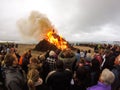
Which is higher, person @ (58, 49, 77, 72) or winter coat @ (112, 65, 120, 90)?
person @ (58, 49, 77, 72)

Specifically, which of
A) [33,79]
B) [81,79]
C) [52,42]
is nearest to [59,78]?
[81,79]

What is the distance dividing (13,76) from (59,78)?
1.83 m

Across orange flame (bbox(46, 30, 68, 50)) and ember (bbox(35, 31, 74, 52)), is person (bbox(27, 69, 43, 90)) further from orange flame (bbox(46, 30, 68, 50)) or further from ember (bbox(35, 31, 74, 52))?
orange flame (bbox(46, 30, 68, 50))

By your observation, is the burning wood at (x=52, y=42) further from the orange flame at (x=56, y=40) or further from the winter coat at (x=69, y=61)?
the winter coat at (x=69, y=61)

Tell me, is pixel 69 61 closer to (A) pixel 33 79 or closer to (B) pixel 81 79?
(B) pixel 81 79

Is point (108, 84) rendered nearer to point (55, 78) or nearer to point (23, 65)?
point (55, 78)

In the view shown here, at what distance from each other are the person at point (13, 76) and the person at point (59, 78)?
1.42 m

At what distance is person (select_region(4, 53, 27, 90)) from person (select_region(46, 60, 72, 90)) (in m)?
1.42

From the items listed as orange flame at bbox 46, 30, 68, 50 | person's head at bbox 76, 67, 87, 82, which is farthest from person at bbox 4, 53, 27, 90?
orange flame at bbox 46, 30, 68, 50

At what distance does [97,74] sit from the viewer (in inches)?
379

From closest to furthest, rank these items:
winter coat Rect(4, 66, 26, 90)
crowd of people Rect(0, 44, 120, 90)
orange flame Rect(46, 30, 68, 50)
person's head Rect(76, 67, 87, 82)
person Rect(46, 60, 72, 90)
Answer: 1. winter coat Rect(4, 66, 26, 90)
2. crowd of people Rect(0, 44, 120, 90)
3. person's head Rect(76, 67, 87, 82)
4. person Rect(46, 60, 72, 90)
5. orange flame Rect(46, 30, 68, 50)

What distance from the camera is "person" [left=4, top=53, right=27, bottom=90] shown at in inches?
212

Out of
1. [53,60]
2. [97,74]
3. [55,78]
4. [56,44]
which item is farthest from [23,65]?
[56,44]

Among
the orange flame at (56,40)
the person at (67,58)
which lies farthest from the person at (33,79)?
the orange flame at (56,40)
